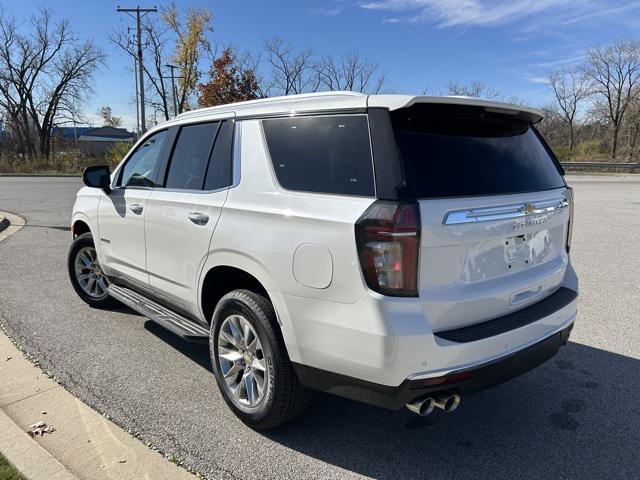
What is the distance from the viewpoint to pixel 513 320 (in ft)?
8.39

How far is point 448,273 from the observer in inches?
90.7

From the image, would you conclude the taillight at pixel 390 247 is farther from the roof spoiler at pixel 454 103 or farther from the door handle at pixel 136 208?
the door handle at pixel 136 208

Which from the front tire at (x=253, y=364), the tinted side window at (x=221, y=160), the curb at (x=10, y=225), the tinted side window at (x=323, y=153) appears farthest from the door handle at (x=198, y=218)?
the curb at (x=10, y=225)

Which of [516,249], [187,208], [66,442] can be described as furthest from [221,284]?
[516,249]

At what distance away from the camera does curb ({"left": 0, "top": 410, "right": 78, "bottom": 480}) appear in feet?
8.26

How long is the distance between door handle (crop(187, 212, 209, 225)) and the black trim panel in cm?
167

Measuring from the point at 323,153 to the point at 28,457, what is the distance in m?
2.33

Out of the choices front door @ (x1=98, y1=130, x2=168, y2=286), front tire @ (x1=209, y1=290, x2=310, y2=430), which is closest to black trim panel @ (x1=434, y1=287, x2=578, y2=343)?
front tire @ (x1=209, y1=290, x2=310, y2=430)

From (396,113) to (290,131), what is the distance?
0.71 meters

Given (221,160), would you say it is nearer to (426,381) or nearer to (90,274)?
(426,381)

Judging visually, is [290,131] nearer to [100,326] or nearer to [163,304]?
[163,304]

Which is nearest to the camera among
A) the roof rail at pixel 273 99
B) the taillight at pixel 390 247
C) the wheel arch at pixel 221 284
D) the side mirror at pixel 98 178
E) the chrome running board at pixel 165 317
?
the taillight at pixel 390 247

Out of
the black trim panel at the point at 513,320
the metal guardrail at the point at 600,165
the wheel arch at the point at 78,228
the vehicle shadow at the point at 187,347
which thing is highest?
the metal guardrail at the point at 600,165

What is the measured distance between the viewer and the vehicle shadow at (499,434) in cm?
258
